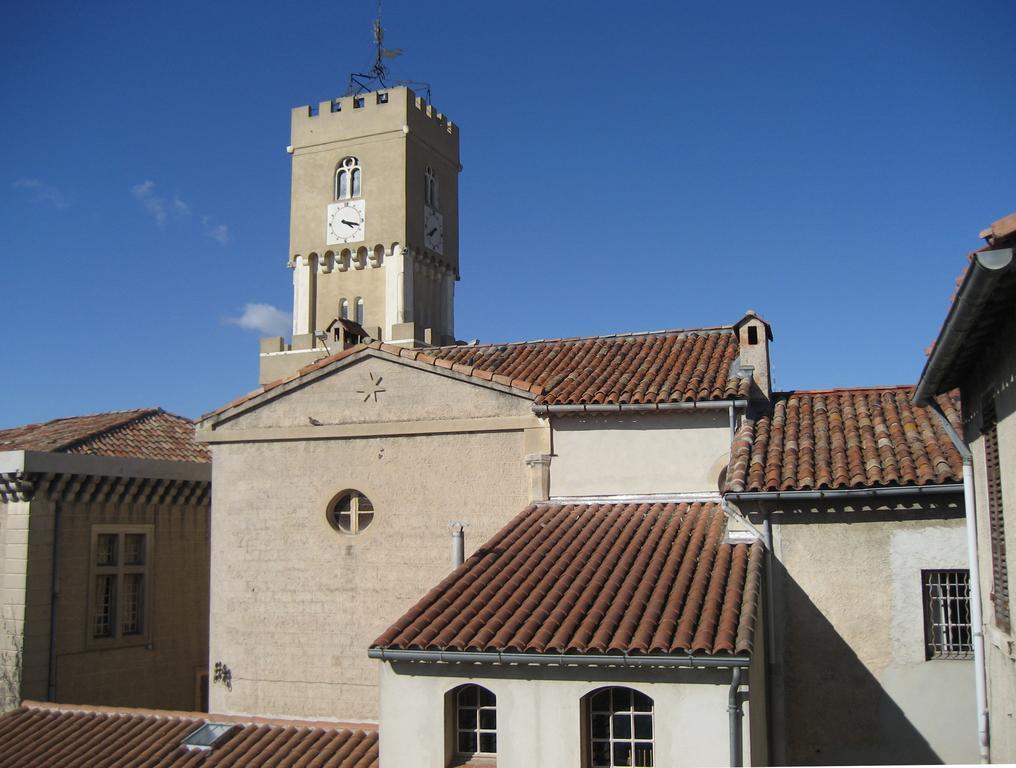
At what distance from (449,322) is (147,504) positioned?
98.4 ft

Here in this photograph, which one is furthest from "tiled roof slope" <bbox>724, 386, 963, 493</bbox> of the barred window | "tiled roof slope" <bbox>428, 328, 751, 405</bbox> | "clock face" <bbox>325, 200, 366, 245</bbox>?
"clock face" <bbox>325, 200, 366, 245</bbox>

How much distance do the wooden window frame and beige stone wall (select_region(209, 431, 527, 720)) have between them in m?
5.14

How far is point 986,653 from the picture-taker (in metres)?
10.7

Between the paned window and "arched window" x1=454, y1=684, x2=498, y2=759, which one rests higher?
the paned window

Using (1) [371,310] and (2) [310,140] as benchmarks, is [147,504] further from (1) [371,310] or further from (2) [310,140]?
(2) [310,140]

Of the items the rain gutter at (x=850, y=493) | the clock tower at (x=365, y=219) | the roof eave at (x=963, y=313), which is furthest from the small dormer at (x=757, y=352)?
the clock tower at (x=365, y=219)

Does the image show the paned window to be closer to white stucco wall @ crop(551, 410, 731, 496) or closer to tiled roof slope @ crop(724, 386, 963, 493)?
tiled roof slope @ crop(724, 386, 963, 493)

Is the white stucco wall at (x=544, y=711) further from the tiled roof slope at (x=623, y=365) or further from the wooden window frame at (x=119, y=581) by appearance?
the wooden window frame at (x=119, y=581)

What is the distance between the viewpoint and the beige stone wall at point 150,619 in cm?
2041

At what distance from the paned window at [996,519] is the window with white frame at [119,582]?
17570 millimetres

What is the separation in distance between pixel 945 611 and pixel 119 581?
54.0 feet

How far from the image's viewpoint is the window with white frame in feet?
69.2

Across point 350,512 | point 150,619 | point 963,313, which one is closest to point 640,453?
point 350,512

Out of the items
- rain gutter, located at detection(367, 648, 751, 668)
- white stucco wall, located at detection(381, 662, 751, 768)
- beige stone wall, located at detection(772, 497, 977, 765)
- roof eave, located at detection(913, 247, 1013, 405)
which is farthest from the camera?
beige stone wall, located at detection(772, 497, 977, 765)
